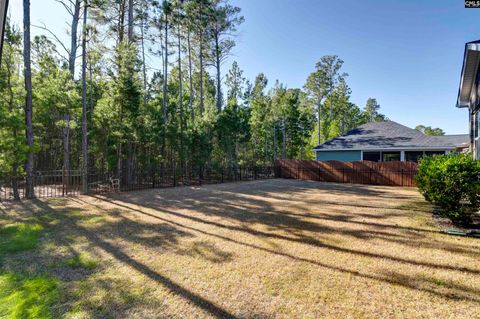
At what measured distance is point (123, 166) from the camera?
15.6 metres

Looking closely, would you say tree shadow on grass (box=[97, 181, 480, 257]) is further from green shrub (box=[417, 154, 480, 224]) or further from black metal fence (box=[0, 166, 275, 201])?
black metal fence (box=[0, 166, 275, 201])

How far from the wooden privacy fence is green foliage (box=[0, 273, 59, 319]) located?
707 inches

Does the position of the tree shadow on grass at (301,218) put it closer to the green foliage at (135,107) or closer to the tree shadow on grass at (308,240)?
the tree shadow on grass at (308,240)

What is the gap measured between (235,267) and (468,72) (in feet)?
35.8

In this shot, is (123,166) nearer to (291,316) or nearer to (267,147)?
(291,316)

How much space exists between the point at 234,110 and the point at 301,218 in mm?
15133

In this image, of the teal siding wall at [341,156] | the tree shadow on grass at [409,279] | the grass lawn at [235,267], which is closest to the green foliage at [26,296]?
the grass lawn at [235,267]

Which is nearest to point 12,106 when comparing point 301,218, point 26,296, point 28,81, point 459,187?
point 28,81

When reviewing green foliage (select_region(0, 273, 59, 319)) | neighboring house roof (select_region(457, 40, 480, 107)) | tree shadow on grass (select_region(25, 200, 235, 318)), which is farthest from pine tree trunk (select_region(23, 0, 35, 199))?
neighboring house roof (select_region(457, 40, 480, 107))

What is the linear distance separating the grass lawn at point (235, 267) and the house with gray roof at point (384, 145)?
1433cm

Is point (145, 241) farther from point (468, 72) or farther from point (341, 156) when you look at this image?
point (341, 156)

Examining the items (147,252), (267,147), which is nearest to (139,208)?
(147,252)

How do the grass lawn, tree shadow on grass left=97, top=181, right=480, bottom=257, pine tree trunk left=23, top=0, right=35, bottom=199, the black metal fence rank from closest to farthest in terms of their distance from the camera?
1. the grass lawn
2. tree shadow on grass left=97, top=181, right=480, bottom=257
3. pine tree trunk left=23, top=0, right=35, bottom=199
4. the black metal fence

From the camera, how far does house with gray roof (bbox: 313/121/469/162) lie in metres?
18.5
